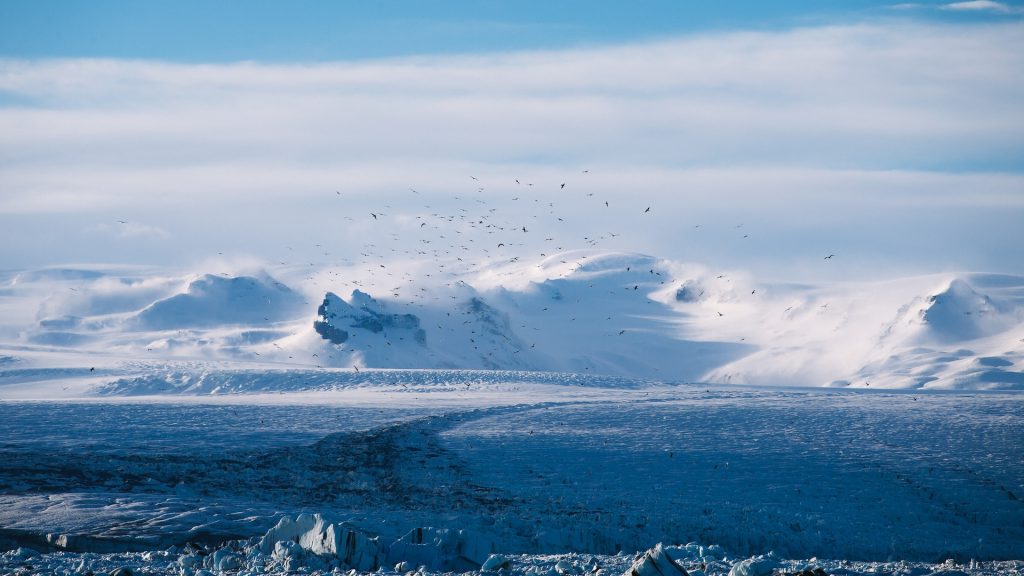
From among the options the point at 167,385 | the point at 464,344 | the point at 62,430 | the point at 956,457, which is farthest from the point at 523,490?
the point at 464,344

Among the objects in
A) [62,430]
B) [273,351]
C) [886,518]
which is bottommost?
[886,518]

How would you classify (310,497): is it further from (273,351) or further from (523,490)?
(273,351)

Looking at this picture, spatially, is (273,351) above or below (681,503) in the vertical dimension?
above

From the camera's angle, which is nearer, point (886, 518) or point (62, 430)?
point (886, 518)

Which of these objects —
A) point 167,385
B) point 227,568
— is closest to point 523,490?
point 227,568

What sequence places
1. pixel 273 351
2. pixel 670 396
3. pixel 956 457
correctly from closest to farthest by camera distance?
1. pixel 956 457
2. pixel 670 396
3. pixel 273 351

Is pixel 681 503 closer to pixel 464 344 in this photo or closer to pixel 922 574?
pixel 922 574

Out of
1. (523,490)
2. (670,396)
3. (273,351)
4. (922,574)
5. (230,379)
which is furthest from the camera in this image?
(273,351)
